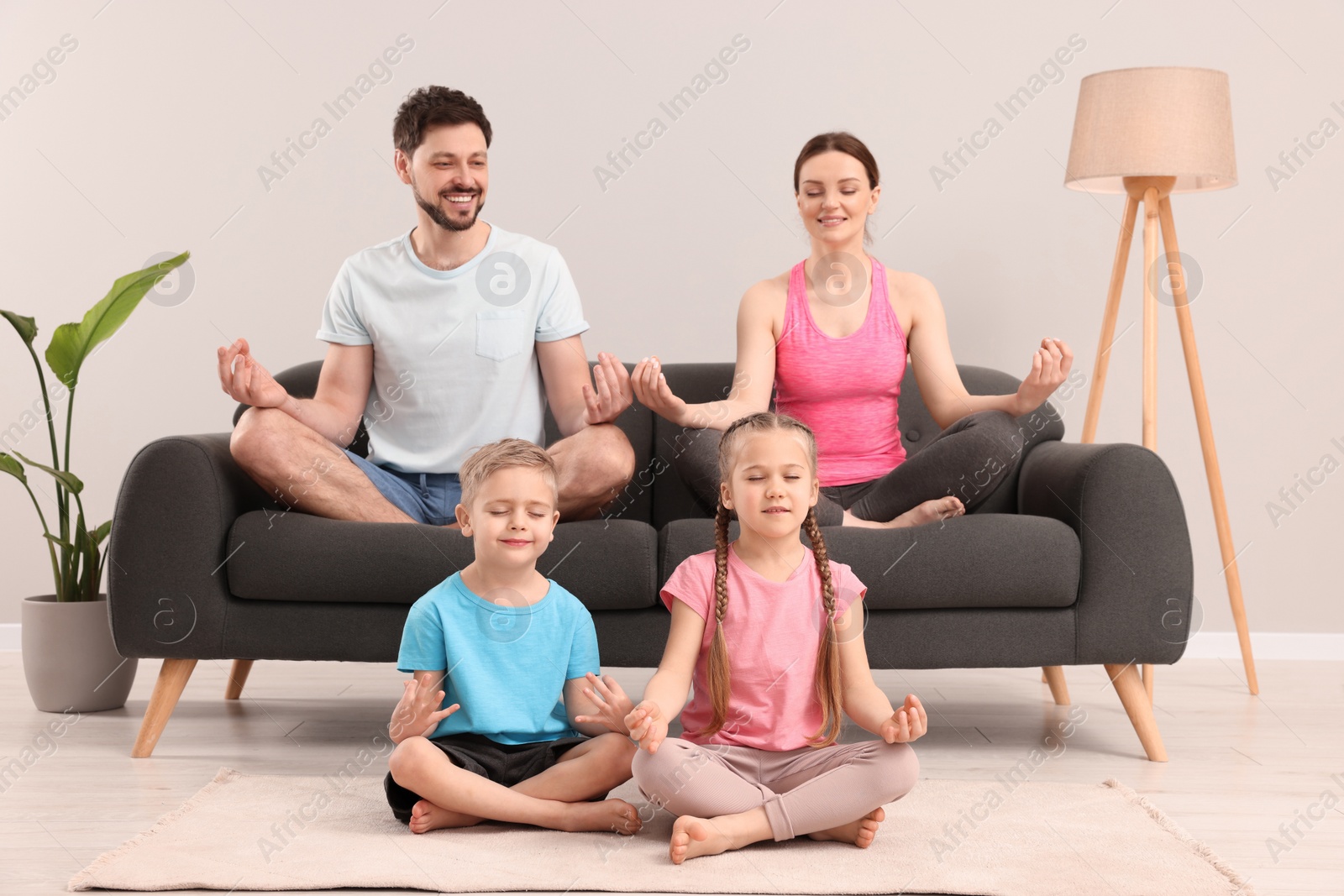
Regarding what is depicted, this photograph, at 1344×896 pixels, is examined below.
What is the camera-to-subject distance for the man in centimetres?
238

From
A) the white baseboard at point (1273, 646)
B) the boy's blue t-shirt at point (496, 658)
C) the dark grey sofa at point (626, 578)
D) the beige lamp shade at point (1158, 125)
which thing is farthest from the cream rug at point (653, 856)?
the white baseboard at point (1273, 646)

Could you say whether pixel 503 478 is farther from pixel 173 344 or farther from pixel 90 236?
pixel 90 236

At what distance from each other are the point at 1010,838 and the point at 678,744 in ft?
1.61

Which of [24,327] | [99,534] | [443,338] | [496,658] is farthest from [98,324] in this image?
[496,658]

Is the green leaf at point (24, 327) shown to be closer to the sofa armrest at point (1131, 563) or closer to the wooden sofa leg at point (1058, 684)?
the sofa armrest at point (1131, 563)

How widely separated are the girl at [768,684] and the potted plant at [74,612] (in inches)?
57.7

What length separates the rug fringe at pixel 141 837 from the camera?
4.62ft

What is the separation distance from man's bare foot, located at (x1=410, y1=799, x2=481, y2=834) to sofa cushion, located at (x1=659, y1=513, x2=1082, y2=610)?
610 millimetres

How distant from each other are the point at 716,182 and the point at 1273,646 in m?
2.05

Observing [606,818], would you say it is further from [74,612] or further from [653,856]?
[74,612]

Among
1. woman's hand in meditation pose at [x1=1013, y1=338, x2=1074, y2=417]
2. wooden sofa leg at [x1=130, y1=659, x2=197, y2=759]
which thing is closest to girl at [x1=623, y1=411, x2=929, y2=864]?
woman's hand in meditation pose at [x1=1013, y1=338, x2=1074, y2=417]

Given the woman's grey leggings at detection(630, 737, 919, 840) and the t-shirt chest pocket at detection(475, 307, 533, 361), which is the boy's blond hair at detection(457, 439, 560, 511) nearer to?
the woman's grey leggings at detection(630, 737, 919, 840)

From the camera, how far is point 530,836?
1.62m

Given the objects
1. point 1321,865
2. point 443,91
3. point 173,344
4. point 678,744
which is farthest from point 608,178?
point 1321,865
